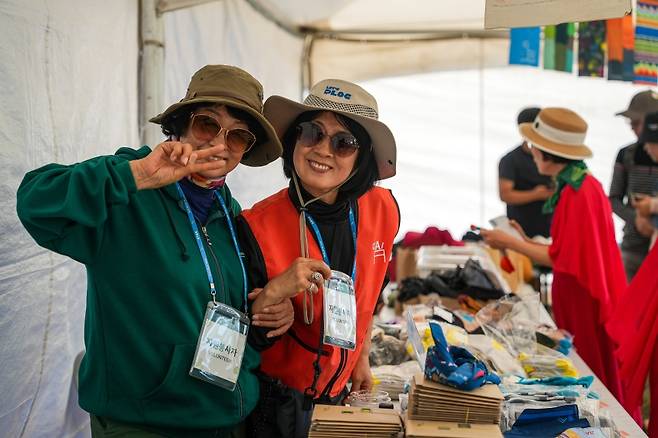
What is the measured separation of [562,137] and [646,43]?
214 cm

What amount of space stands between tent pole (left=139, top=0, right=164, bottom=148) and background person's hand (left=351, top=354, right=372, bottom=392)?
1.34 metres

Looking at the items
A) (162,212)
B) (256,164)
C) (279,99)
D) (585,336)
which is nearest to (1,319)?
(162,212)

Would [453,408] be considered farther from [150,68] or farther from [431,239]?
[431,239]

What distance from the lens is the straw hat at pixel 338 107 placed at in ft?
7.19

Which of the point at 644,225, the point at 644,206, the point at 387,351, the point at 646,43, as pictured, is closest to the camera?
the point at 387,351

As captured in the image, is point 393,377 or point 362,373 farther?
point 393,377

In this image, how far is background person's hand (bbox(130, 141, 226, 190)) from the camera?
159 cm

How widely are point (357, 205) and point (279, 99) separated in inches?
17.7

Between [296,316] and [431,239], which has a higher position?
[296,316]

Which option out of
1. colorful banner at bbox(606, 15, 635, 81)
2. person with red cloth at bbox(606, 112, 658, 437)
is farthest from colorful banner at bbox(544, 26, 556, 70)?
person with red cloth at bbox(606, 112, 658, 437)

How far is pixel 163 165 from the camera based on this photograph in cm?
162

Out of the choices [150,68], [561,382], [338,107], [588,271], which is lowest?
[561,382]

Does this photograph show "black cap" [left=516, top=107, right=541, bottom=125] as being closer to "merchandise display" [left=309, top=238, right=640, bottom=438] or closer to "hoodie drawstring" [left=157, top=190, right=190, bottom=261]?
"merchandise display" [left=309, top=238, right=640, bottom=438]

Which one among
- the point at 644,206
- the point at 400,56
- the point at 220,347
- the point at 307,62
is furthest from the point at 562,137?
the point at 307,62
